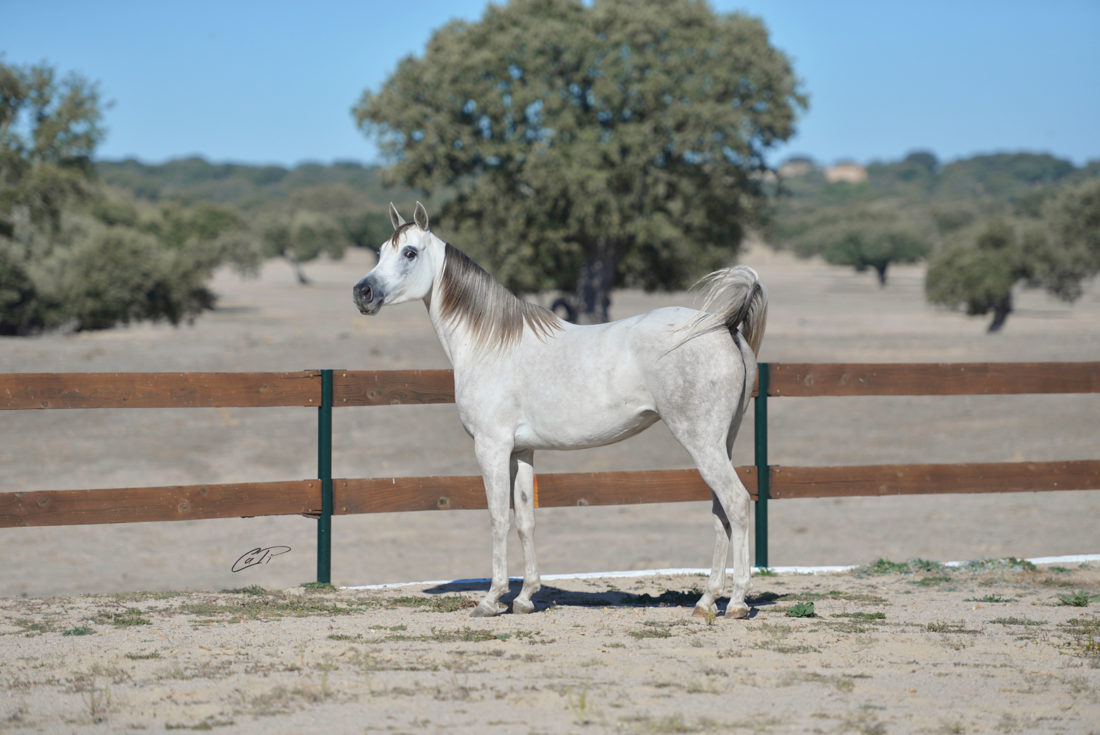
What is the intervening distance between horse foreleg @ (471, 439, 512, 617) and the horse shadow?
0.35 m

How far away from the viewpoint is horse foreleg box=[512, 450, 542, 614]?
6.38 metres

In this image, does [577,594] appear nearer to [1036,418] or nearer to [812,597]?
[812,597]

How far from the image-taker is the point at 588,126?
91.8ft

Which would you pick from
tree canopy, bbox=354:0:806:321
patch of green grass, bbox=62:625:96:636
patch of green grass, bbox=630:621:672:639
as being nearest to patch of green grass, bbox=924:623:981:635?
patch of green grass, bbox=630:621:672:639

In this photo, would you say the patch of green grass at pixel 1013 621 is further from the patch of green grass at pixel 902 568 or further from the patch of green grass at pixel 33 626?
the patch of green grass at pixel 33 626

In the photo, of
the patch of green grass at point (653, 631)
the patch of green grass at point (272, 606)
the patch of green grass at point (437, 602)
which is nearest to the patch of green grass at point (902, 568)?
the patch of green grass at point (653, 631)

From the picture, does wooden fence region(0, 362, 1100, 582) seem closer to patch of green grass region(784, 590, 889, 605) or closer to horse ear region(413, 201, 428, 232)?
patch of green grass region(784, 590, 889, 605)

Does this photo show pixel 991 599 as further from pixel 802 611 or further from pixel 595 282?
pixel 595 282

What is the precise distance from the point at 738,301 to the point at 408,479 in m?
2.57

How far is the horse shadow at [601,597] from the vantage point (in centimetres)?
674

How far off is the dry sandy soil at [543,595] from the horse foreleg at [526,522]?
0.18 meters

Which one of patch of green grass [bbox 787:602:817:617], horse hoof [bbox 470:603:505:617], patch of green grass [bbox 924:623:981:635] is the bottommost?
horse hoof [bbox 470:603:505:617]

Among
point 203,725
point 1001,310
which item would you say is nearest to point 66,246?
point 1001,310

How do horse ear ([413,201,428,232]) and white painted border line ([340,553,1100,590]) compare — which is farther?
white painted border line ([340,553,1100,590])
